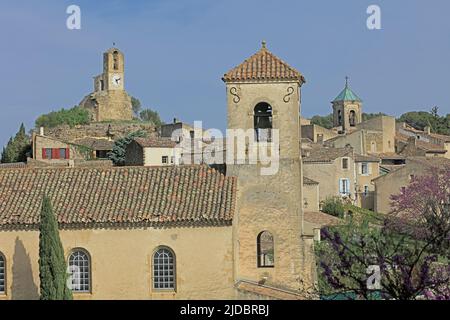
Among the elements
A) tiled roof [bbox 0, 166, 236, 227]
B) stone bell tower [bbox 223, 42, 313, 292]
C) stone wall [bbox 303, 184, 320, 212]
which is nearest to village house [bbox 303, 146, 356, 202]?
stone wall [bbox 303, 184, 320, 212]

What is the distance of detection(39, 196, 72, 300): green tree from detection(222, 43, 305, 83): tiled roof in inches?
328

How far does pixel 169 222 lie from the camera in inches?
1209

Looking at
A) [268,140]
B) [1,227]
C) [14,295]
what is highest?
[268,140]

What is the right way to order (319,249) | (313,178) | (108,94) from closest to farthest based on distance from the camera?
1. (319,249)
2. (313,178)
3. (108,94)

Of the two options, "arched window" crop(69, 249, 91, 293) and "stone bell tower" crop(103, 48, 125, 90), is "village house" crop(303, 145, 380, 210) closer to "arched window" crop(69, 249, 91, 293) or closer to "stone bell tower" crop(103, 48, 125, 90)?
"stone bell tower" crop(103, 48, 125, 90)

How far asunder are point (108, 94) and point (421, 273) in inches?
3704

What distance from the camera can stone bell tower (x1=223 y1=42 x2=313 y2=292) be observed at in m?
32.7

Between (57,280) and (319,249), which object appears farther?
(319,249)

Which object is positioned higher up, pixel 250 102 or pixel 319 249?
pixel 250 102

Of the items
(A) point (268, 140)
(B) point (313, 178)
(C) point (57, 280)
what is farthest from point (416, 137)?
(C) point (57, 280)
